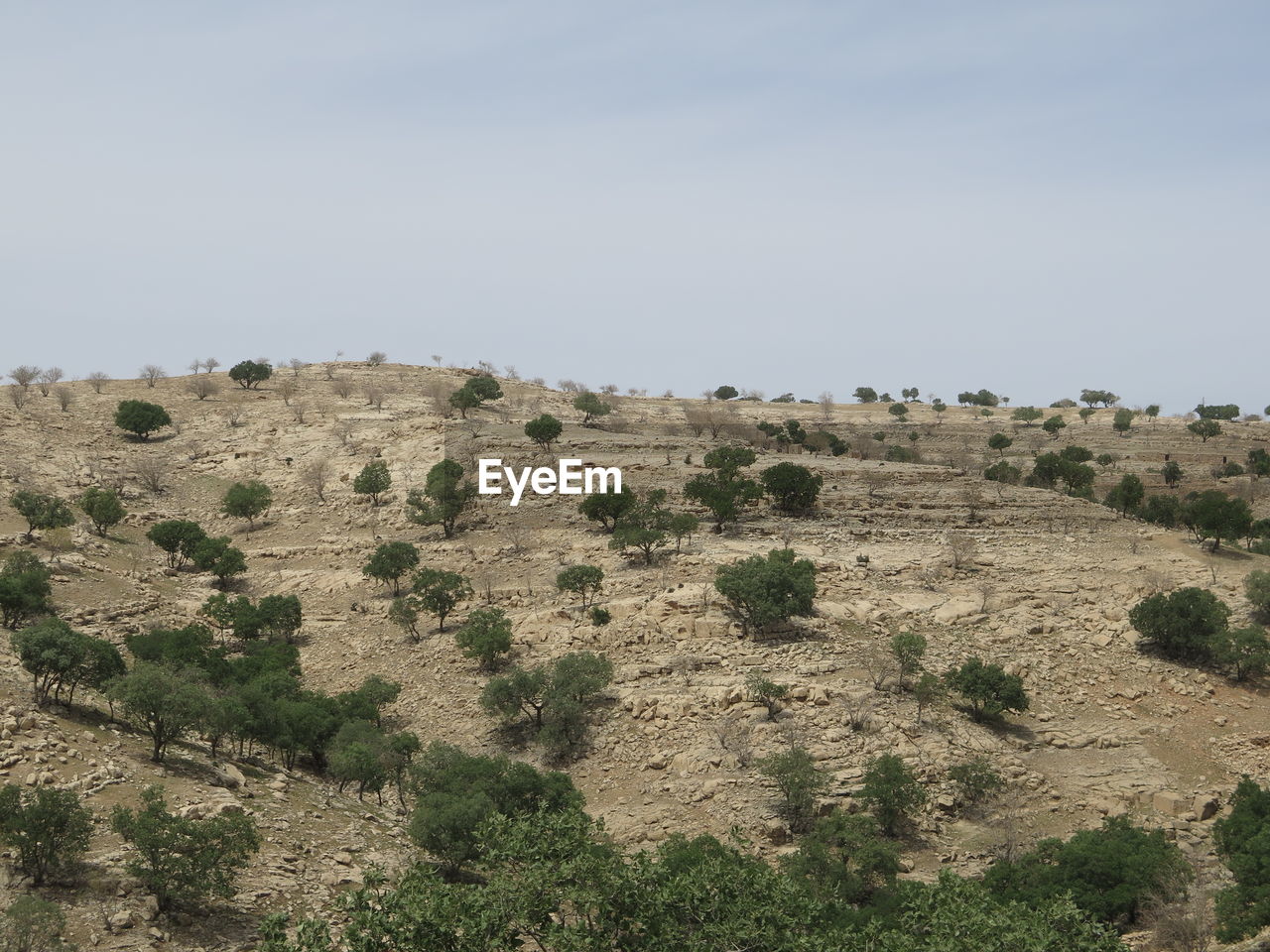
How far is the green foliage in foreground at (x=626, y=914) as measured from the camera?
1652 cm

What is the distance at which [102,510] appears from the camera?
4591 centimetres

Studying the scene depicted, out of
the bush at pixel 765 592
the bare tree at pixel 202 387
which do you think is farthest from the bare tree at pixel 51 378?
the bush at pixel 765 592

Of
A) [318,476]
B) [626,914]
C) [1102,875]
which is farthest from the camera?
[318,476]

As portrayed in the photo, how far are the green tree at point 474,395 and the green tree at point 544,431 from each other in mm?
8939

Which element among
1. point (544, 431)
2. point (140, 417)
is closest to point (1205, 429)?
point (544, 431)

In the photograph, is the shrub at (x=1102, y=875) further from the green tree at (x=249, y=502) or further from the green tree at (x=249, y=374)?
the green tree at (x=249, y=374)

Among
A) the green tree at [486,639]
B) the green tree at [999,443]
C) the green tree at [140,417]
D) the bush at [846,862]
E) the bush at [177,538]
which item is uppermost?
the green tree at [140,417]

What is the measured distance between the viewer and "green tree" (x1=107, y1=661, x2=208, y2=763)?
86.3 feet

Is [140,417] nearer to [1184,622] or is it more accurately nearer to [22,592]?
[22,592]

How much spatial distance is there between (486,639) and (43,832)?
15.5 metres

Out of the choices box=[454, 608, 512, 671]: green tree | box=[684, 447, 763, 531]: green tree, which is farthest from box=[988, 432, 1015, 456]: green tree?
box=[454, 608, 512, 671]: green tree

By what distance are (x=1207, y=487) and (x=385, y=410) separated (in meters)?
45.3

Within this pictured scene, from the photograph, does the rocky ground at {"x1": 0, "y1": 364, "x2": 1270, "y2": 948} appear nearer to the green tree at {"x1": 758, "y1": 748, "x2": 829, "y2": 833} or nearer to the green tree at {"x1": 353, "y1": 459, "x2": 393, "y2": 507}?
the green tree at {"x1": 758, "y1": 748, "x2": 829, "y2": 833}

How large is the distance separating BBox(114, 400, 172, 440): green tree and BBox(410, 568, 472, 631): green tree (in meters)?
28.5
